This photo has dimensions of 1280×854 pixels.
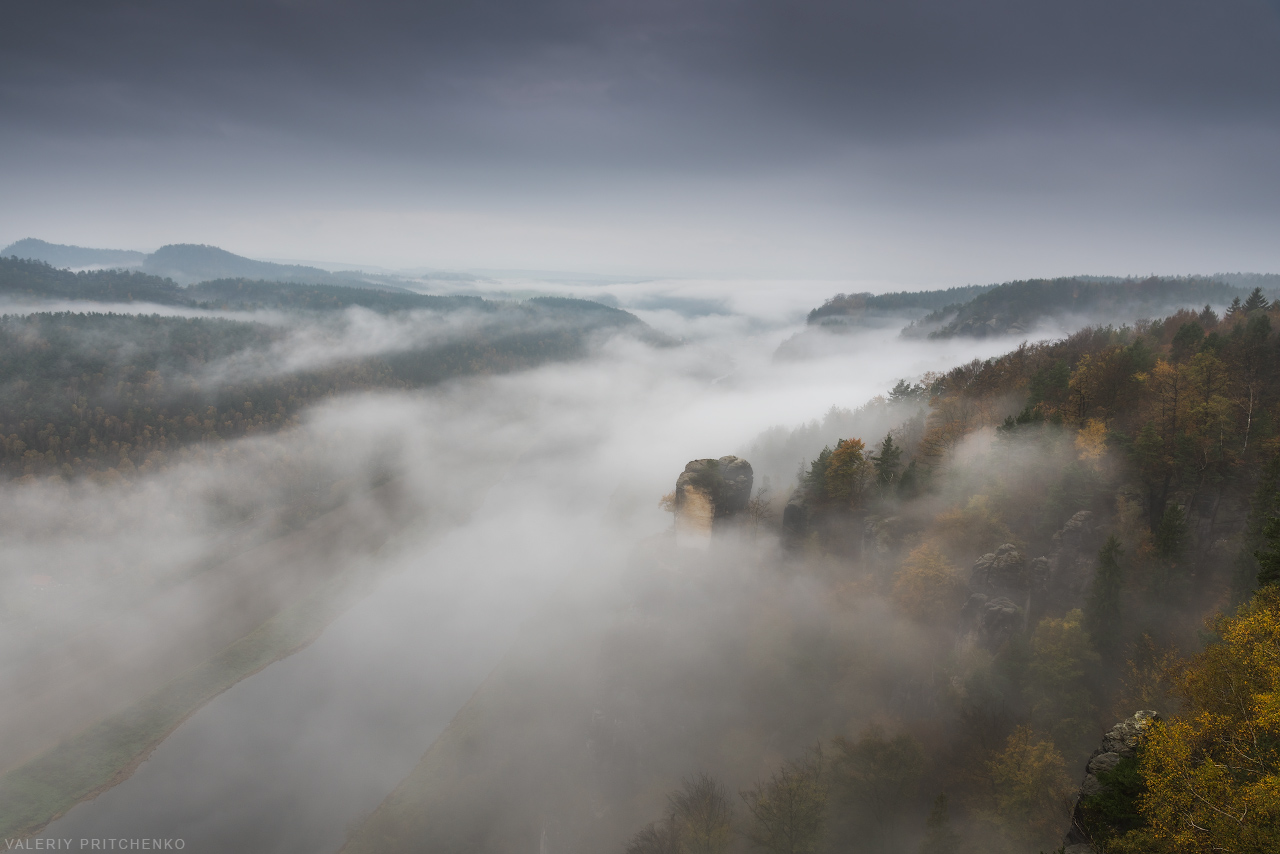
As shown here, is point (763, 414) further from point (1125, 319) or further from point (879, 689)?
point (1125, 319)

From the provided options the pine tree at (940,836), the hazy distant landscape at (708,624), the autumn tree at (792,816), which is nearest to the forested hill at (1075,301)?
the hazy distant landscape at (708,624)

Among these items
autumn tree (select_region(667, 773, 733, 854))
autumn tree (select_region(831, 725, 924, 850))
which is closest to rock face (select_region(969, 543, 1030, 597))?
autumn tree (select_region(831, 725, 924, 850))

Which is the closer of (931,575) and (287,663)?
(931,575)

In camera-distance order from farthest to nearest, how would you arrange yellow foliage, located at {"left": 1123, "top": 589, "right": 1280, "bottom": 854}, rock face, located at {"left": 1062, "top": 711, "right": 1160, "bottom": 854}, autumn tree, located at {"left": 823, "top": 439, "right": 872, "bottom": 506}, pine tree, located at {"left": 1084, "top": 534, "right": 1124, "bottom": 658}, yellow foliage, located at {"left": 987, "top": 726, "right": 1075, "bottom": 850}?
autumn tree, located at {"left": 823, "top": 439, "right": 872, "bottom": 506}, pine tree, located at {"left": 1084, "top": 534, "right": 1124, "bottom": 658}, yellow foliage, located at {"left": 987, "top": 726, "right": 1075, "bottom": 850}, rock face, located at {"left": 1062, "top": 711, "right": 1160, "bottom": 854}, yellow foliage, located at {"left": 1123, "top": 589, "right": 1280, "bottom": 854}

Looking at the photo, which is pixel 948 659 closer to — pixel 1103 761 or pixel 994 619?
pixel 994 619

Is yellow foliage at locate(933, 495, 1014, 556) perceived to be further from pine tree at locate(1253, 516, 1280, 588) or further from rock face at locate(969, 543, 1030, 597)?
pine tree at locate(1253, 516, 1280, 588)

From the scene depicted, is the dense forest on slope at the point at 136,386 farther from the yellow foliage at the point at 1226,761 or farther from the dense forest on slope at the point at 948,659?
the yellow foliage at the point at 1226,761

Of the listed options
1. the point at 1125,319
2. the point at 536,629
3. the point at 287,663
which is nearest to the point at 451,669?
the point at 536,629
